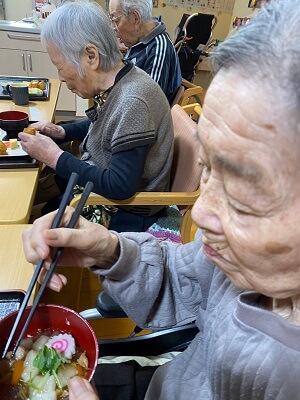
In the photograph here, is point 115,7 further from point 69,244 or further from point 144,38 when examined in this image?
point 69,244

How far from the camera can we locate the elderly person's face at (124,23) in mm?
2074

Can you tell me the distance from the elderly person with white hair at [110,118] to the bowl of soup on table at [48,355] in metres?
0.67

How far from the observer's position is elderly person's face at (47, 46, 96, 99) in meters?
1.30

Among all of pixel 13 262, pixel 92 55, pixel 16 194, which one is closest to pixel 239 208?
pixel 13 262

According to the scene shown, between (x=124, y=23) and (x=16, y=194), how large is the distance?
153 cm

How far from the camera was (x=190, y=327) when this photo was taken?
2.61 ft

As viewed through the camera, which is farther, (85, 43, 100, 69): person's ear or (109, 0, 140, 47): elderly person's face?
(109, 0, 140, 47): elderly person's face

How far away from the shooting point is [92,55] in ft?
4.20

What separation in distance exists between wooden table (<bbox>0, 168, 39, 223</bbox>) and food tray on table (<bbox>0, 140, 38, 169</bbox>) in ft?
0.05

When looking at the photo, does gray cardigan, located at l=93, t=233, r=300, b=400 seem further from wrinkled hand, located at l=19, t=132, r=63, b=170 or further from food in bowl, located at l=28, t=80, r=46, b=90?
food in bowl, located at l=28, t=80, r=46, b=90

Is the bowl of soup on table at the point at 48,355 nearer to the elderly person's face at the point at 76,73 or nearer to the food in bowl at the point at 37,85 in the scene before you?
the elderly person's face at the point at 76,73

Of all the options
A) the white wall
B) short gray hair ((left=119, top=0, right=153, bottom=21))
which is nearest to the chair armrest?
short gray hair ((left=119, top=0, right=153, bottom=21))

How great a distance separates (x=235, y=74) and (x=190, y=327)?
0.61 m

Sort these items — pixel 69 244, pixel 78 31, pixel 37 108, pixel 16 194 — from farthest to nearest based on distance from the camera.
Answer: pixel 37 108 → pixel 78 31 → pixel 16 194 → pixel 69 244
